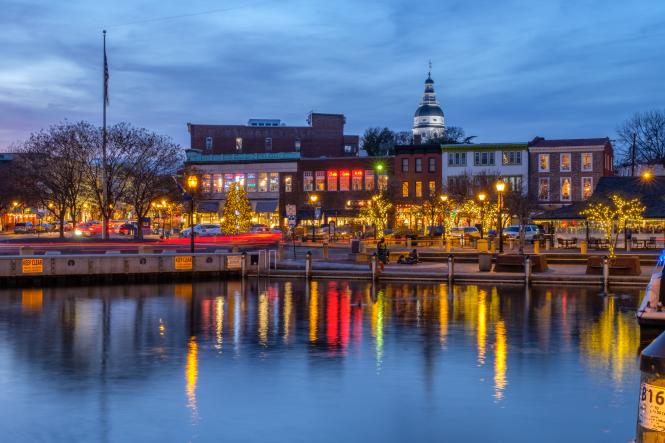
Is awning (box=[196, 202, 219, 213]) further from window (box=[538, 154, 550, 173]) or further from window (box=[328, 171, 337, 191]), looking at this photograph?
window (box=[538, 154, 550, 173])

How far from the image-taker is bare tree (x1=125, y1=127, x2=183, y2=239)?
63906 millimetres

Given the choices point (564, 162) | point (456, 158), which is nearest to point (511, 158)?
point (564, 162)

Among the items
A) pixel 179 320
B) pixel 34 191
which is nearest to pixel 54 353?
pixel 179 320

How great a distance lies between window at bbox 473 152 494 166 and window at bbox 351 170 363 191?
1465 cm

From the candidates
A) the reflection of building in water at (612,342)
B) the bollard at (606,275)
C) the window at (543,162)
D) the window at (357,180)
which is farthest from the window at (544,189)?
the reflection of building in water at (612,342)

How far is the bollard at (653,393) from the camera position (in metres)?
5.71

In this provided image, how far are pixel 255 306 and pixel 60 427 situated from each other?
53.3 ft

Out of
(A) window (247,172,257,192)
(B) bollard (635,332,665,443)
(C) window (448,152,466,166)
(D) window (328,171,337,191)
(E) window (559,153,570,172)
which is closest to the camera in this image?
(B) bollard (635,332,665,443)

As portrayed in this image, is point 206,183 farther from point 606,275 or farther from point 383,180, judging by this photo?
point 606,275

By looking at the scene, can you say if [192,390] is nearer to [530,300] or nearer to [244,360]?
[244,360]

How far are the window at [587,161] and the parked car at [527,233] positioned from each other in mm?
14778

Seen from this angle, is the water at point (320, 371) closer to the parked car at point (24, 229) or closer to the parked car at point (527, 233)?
the parked car at point (527, 233)

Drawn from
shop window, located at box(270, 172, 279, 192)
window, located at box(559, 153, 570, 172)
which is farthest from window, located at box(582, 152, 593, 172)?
shop window, located at box(270, 172, 279, 192)

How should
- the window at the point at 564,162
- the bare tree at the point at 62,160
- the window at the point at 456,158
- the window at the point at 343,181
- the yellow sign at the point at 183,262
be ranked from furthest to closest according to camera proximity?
the window at the point at 343,181 → the window at the point at 456,158 → the window at the point at 564,162 → the bare tree at the point at 62,160 → the yellow sign at the point at 183,262
